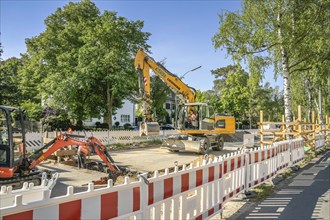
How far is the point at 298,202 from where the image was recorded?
7.25m

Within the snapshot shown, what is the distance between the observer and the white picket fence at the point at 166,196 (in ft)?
8.75

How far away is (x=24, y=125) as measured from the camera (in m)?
9.20

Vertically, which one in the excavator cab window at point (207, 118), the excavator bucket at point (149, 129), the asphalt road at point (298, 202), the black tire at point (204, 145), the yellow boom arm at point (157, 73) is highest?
the yellow boom arm at point (157, 73)

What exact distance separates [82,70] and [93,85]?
272cm

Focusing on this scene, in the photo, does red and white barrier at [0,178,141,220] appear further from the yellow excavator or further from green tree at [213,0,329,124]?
green tree at [213,0,329,124]

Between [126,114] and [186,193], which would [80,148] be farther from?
[126,114]

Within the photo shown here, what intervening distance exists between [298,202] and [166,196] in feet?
14.0

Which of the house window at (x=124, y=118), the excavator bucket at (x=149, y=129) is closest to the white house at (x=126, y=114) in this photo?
the house window at (x=124, y=118)

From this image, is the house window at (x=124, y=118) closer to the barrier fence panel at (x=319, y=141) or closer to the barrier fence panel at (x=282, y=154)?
the barrier fence panel at (x=319, y=141)

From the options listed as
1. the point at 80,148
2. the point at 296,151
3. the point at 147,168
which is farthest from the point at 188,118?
the point at 80,148

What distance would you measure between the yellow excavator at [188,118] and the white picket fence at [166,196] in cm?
970

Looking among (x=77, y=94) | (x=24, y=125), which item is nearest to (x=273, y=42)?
(x=24, y=125)

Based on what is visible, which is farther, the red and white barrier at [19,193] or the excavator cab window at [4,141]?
the excavator cab window at [4,141]

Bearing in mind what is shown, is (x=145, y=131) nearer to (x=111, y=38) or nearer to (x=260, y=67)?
(x=260, y=67)
